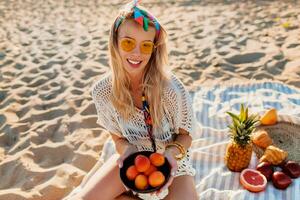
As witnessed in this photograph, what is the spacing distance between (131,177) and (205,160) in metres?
1.19

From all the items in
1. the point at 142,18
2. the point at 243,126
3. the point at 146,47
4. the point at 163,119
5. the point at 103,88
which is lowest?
the point at 243,126

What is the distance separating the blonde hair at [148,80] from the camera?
102 inches

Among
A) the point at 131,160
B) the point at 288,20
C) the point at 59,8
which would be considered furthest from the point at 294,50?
the point at 59,8

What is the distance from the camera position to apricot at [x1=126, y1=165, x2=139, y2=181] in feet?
7.97

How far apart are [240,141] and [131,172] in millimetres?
1064

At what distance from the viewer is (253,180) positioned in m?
3.04

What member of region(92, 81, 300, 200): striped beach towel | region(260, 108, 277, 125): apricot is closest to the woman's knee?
region(92, 81, 300, 200): striped beach towel

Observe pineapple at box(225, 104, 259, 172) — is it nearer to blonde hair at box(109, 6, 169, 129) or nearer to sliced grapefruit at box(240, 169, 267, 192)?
Answer: sliced grapefruit at box(240, 169, 267, 192)

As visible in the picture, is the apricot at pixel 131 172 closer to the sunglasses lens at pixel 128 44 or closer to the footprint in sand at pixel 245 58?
the sunglasses lens at pixel 128 44

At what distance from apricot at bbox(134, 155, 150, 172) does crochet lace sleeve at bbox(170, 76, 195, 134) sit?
1.52 feet

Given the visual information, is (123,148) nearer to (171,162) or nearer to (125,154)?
(125,154)

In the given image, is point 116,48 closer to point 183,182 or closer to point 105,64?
point 183,182

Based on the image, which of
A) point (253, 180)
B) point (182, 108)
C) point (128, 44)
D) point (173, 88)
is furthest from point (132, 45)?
point (253, 180)

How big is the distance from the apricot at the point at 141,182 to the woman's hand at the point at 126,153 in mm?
196
